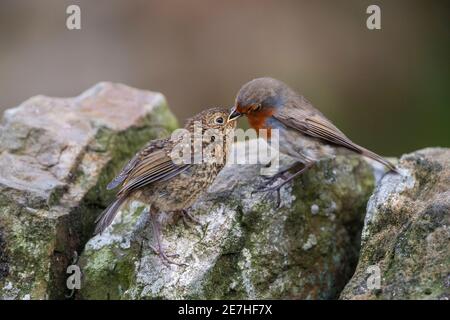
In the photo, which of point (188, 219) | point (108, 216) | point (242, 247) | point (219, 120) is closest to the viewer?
point (108, 216)

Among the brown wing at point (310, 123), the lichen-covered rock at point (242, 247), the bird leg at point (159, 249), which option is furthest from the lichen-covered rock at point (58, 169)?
the brown wing at point (310, 123)

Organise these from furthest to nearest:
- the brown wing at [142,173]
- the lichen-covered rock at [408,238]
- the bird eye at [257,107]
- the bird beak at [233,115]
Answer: the bird eye at [257,107], the bird beak at [233,115], the brown wing at [142,173], the lichen-covered rock at [408,238]

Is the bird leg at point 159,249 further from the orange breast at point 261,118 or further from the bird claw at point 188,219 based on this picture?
the orange breast at point 261,118

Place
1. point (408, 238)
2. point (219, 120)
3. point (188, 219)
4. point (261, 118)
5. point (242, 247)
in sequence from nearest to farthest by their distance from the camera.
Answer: point (408, 238) → point (242, 247) → point (188, 219) → point (219, 120) → point (261, 118)

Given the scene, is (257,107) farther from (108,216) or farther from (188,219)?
(108,216)

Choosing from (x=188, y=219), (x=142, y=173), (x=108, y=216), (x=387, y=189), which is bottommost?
(x=188, y=219)

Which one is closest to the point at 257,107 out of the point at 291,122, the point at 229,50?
the point at 291,122
